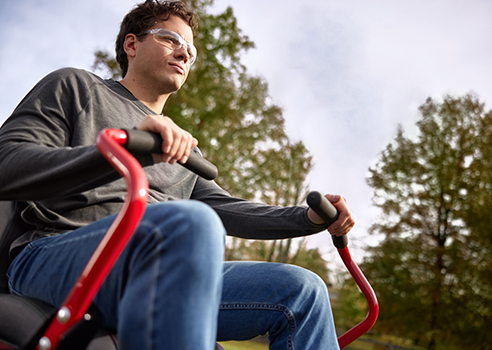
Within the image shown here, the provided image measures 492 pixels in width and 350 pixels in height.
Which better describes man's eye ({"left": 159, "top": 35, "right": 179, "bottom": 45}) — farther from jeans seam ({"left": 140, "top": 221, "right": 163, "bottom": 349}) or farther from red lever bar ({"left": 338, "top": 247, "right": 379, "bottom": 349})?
jeans seam ({"left": 140, "top": 221, "right": 163, "bottom": 349})

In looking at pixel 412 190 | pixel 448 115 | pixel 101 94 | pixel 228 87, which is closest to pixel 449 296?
pixel 412 190

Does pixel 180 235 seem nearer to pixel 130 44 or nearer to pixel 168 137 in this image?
pixel 168 137

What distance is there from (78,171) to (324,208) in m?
0.78

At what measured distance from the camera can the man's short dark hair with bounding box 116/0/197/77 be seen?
6.53 ft

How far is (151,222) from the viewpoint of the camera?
79cm

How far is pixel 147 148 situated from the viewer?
0.87 meters

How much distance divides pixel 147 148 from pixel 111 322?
0.40 metres

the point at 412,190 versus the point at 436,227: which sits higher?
the point at 412,190

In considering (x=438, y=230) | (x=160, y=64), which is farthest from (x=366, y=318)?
(x=438, y=230)

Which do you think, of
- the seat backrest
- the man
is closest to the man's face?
the man

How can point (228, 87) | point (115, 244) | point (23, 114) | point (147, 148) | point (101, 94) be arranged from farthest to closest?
1. point (228, 87)
2. point (101, 94)
3. point (23, 114)
4. point (147, 148)
5. point (115, 244)

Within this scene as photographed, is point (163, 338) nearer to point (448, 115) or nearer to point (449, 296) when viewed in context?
point (449, 296)

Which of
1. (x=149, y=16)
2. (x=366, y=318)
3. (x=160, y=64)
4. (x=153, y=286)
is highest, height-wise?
(x=149, y=16)

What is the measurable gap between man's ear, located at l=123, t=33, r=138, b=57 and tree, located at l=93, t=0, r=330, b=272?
6.39 meters
